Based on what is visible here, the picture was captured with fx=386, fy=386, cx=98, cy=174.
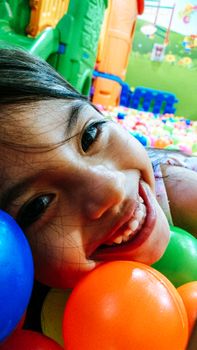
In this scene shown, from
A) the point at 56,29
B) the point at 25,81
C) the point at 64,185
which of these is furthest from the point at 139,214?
the point at 56,29

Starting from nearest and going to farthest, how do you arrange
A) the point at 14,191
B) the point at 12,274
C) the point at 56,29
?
1. the point at 12,274
2. the point at 14,191
3. the point at 56,29

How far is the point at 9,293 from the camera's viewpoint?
335 mm

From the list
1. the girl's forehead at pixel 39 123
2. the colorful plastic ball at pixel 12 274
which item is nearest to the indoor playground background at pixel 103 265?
the colorful plastic ball at pixel 12 274

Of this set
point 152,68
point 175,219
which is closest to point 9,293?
point 175,219

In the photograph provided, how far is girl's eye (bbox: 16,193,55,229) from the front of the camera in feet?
1.49

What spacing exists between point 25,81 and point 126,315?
0.99 ft

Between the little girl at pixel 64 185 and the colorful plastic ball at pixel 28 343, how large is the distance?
3.3 inches

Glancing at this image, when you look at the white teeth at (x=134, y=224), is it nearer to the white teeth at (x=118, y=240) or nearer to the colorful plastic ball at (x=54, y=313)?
the white teeth at (x=118, y=240)

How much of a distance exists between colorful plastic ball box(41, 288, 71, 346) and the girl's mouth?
0.29 ft

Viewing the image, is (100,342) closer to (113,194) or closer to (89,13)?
(113,194)

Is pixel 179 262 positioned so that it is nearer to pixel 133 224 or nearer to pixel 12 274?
pixel 133 224

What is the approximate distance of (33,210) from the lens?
46 cm

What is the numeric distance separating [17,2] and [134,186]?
1403 mm

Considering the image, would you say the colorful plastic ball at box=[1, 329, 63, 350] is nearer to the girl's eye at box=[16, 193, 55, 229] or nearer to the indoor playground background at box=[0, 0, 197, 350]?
the indoor playground background at box=[0, 0, 197, 350]
